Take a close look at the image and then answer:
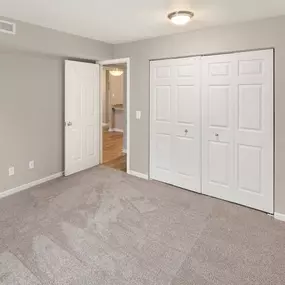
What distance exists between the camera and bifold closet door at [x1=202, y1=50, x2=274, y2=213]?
3.22 m

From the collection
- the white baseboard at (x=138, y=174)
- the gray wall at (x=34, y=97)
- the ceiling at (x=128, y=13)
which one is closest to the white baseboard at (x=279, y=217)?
the white baseboard at (x=138, y=174)

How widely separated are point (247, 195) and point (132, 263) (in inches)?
73.6

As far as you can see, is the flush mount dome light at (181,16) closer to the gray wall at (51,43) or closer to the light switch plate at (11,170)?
the gray wall at (51,43)

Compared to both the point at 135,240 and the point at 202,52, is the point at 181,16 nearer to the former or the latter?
the point at 202,52

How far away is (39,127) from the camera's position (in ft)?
14.1

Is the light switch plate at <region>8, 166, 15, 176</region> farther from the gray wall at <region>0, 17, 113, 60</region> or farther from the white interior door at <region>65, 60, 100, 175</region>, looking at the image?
the gray wall at <region>0, 17, 113, 60</region>

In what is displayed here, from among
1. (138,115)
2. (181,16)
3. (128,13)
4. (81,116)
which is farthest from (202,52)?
(81,116)

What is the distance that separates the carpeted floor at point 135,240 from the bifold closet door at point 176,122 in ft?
1.15

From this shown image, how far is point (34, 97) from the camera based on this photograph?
4.14 metres

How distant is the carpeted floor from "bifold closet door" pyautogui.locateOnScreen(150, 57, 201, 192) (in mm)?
349

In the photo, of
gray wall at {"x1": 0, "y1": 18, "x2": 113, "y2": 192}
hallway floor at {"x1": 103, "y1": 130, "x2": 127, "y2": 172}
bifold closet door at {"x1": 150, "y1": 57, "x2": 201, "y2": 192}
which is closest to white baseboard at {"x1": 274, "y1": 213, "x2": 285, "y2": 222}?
bifold closet door at {"x1": 150, "y1": 57, "x2": 201, "y2": 192}

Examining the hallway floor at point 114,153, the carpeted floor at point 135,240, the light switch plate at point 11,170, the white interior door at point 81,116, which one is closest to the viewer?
the carpeted floor at point 135,240

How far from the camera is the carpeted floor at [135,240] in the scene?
216 cm

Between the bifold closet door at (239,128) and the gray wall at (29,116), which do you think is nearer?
the bifold closet door at (239,128)
